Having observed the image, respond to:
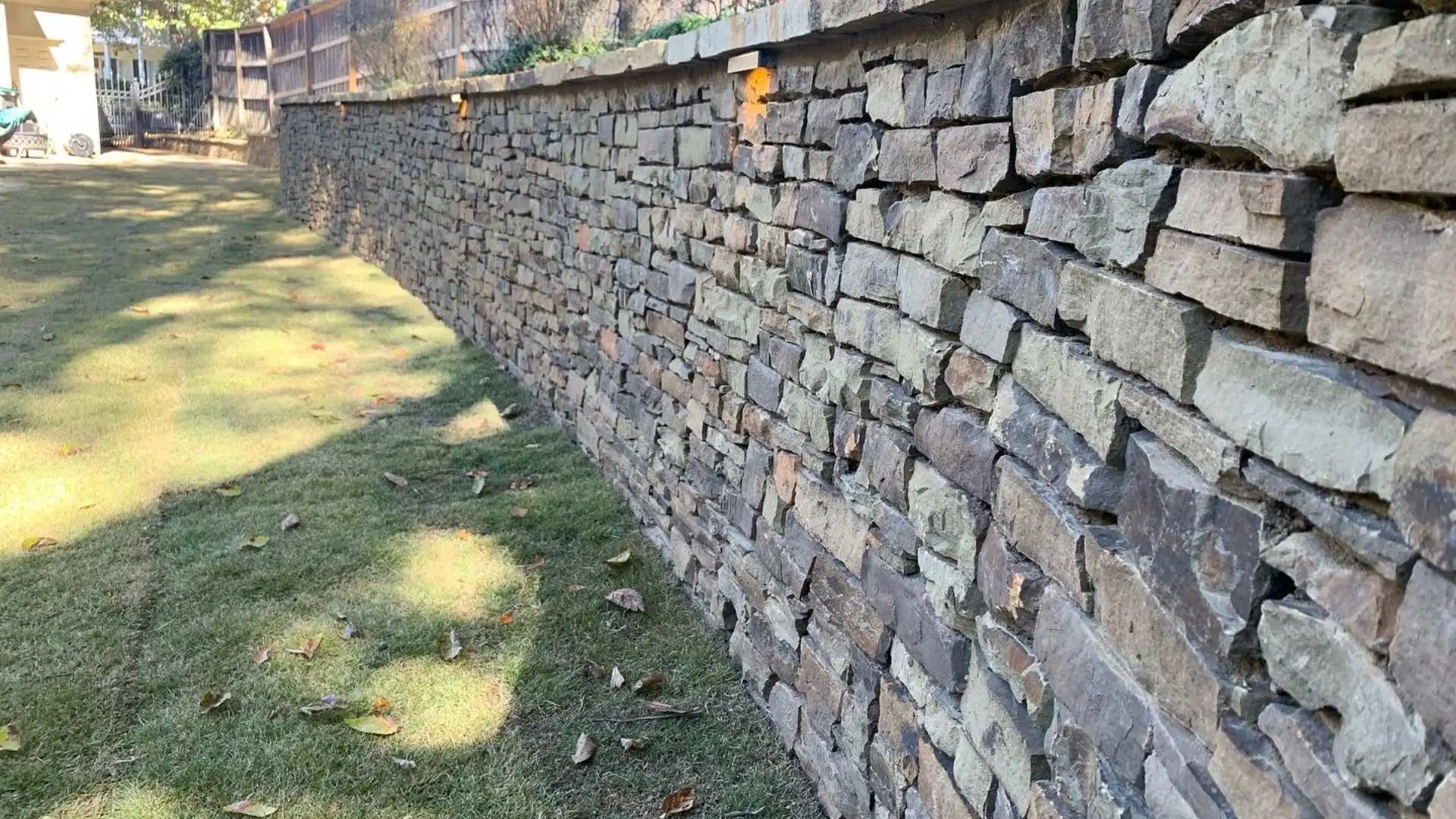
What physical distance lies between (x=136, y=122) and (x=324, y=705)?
1035 inches

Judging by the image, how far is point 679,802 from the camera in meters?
2.87

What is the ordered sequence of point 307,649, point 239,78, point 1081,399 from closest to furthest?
point 1081,399, point 307,649, point 239,78

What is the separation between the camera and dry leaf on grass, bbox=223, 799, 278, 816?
2775 mm

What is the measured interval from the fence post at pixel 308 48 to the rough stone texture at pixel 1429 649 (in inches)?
658

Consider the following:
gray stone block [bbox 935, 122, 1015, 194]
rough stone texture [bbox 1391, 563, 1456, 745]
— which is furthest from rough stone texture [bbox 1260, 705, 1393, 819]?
gray stone block [bbox 935, 122, 1015, 194]

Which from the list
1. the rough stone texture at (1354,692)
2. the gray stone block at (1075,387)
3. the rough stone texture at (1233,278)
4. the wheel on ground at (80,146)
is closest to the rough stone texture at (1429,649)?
the rough stone texture at (1354,692)

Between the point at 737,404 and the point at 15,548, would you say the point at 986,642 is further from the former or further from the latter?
the point at 15,548

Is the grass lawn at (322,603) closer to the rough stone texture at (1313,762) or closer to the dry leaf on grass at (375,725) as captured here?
the dry leaf on grass at (375,725)

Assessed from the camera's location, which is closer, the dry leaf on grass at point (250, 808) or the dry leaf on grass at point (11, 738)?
the dry leaf on grass at point (250, 808)

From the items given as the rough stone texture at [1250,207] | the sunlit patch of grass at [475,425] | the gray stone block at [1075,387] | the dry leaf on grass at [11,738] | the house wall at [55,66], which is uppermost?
the house wall at [55,66]

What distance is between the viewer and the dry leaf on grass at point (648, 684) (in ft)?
11.2

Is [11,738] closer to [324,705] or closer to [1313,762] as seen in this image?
[324,705]

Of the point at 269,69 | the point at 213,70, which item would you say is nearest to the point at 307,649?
the point at 269,69

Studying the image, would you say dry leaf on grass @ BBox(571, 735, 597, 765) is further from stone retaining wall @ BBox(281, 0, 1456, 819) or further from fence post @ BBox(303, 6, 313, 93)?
fence post @ BBox(303, 6, 313, 93)
